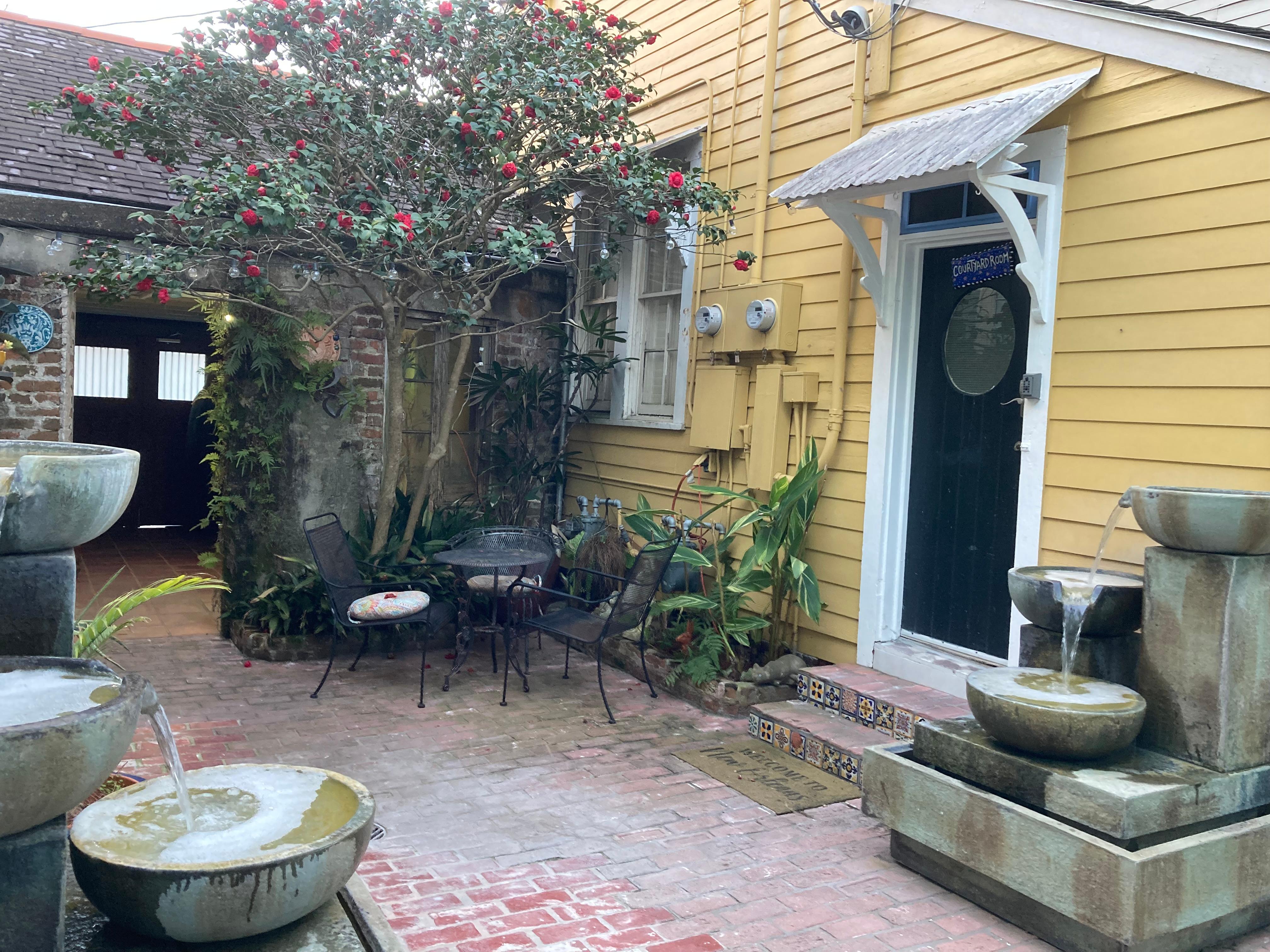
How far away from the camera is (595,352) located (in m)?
7.89

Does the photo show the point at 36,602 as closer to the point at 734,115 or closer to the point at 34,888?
the point at 34,888

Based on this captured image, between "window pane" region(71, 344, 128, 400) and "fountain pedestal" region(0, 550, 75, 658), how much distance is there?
1011 centimetres

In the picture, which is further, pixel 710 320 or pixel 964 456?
pixel 710 320

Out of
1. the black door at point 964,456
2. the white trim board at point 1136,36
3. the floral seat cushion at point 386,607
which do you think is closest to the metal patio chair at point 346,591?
the floral seat cushion at point 386,607

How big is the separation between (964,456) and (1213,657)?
2080 mm

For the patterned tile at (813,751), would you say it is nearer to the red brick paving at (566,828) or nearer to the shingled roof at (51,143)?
the red brick paving at (566,828)

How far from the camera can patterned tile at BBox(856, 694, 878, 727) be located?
4.76 m

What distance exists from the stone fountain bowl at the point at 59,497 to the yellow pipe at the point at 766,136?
4.77 m

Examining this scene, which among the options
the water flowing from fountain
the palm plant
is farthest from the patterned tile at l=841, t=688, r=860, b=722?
the water flowing from fountain

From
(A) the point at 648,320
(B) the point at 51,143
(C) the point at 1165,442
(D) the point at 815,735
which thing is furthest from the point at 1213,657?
(B) the point at 51,143

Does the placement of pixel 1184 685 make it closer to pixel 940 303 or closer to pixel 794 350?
pixel 940 303

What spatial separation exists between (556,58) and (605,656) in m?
3.76

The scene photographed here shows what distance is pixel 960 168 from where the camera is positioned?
13.6ft

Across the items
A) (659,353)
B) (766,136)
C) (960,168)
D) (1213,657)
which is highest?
(766,136)
